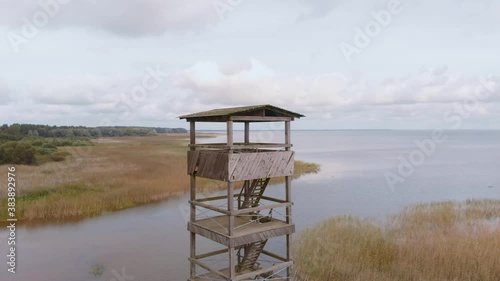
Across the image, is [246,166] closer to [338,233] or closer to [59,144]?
[338,233]

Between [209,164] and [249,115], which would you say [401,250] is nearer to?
[249,115]

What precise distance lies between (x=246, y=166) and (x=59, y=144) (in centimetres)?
5647

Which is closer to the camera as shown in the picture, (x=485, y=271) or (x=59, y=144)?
(x=485, y=271)

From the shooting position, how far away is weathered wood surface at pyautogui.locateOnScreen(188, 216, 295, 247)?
14.3 m

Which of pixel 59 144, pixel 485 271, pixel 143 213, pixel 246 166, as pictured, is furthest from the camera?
pixel 59 144

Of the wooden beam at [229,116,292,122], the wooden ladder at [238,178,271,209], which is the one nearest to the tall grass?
the wooden ladder at [238,178,271,209]

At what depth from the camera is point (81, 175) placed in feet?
126

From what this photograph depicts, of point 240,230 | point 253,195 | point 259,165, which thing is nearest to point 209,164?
point 259,165

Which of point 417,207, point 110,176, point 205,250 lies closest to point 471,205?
point 417,207

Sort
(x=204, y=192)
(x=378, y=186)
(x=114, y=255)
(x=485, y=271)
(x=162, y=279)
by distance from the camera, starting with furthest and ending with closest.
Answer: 1. (x=378, y=186)
2. (x=204, y=192)
3. (x=114, y=255)
4. (x=162, y=279)
5. (x=485, y=271)

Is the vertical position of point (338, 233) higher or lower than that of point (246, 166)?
lower

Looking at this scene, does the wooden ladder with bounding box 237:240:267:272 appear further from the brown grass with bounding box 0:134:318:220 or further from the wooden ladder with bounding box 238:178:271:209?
the brown grass with bounding box 0:134:318:220

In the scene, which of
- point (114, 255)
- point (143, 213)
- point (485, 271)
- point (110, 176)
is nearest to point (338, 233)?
point (485, 271)

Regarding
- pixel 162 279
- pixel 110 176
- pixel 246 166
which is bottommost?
pixel 162 279
